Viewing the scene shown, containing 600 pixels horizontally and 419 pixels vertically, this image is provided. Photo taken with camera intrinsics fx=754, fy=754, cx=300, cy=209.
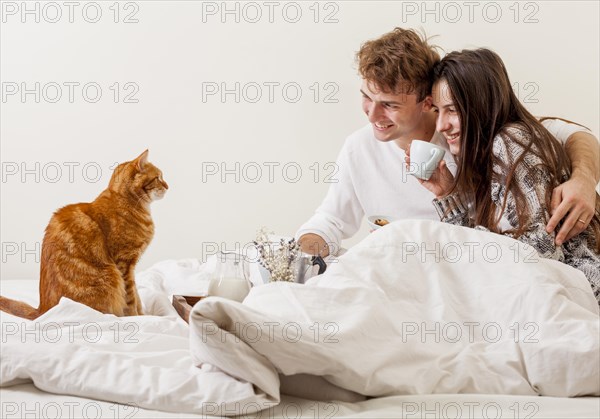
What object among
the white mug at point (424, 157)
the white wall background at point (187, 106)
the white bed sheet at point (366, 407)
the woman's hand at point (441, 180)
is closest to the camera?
the white bed sheet at point (366, 407)

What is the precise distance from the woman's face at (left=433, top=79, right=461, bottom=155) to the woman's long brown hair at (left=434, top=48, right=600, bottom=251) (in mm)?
18

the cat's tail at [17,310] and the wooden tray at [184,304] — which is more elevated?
the wooden tray at [184,304]

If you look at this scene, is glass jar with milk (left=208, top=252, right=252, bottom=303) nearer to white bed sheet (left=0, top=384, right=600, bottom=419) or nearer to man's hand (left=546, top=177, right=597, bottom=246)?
white bed sheet (left=0, top=384, right=600, bottom=419)

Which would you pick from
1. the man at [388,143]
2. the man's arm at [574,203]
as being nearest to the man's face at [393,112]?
the man at [388,143]

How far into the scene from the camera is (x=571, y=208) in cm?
160

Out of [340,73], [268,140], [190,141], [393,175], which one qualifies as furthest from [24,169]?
[393,175]

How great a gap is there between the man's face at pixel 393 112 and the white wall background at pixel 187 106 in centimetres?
104

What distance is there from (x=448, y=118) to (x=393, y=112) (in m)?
0.30

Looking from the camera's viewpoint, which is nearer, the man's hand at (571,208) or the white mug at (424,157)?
the man's hand at (571,208)

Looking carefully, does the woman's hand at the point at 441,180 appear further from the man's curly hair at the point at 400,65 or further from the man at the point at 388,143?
the man's curly hair at the point at 400,65

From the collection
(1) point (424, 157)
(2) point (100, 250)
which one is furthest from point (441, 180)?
(2) point (100, 250)

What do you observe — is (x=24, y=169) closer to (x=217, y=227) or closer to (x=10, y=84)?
(x=10, y=84)

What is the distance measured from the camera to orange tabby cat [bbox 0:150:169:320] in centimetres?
164

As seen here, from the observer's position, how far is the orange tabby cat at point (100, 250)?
1637 mm
